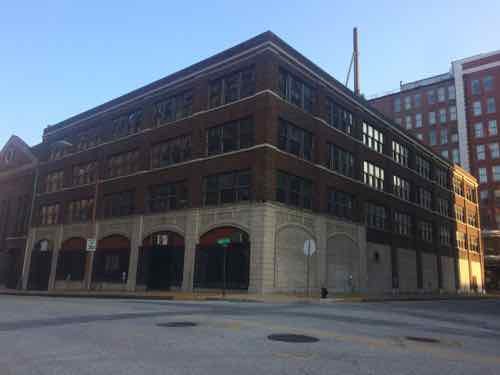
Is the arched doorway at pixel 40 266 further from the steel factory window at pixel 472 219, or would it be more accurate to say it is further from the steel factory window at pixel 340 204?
the steel factory window at pixel 472 219

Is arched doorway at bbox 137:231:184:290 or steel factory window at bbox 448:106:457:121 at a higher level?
steel factory window at bbox 448:106:457:121

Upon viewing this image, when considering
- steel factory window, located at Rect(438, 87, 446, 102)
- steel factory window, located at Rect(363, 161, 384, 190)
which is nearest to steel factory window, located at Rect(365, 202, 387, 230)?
steel factory window, located at Rect(363, 161, 384, 190)

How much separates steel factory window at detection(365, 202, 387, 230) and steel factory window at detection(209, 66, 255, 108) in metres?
16.0

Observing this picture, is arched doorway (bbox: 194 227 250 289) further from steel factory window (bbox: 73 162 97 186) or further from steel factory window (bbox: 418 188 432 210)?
steel factory window (bbox: 418 188 432 210)

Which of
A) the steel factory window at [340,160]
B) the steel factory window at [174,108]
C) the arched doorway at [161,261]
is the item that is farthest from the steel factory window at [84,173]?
the steel factory window at [340,160]

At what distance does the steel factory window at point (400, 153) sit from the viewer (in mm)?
46688

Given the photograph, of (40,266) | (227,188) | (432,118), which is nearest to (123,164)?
(227,188)

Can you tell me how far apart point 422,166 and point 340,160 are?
20.7 meters

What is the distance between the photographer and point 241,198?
2934cm

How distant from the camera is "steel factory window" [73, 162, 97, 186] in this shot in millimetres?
42938

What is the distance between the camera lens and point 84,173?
145 ft

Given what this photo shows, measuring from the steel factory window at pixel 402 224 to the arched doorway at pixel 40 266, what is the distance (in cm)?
3481

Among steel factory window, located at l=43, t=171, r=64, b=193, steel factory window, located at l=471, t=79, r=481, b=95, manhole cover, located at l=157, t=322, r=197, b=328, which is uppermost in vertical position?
steel factory window, located at l=471, t=79, r=481, b=95

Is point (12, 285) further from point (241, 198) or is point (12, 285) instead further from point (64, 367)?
point (64, 367)
